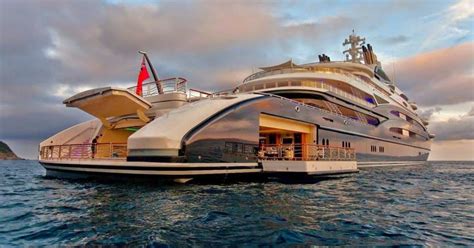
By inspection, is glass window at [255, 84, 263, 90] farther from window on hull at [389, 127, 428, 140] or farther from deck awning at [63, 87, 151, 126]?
window on hull at [389, 127, 428, 140]

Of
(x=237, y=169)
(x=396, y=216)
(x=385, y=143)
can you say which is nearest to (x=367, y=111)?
(x=385, y=143)

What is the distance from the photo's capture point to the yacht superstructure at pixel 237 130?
13.7m

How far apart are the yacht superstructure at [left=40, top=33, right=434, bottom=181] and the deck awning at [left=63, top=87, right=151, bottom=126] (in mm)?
56

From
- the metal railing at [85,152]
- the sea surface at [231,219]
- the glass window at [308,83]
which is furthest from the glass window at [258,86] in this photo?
the sea surface at [231,219]

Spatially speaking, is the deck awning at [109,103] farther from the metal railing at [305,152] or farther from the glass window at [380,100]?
the glass window at [380,100]

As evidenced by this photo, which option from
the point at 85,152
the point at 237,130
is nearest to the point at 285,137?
the point at 237,130

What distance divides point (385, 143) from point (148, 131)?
2766 centimetres

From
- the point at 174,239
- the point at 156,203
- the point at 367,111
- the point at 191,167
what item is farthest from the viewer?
the point at 367,111

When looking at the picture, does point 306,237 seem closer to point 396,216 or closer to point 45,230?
point 396,216

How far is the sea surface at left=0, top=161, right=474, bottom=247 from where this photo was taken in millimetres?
5711

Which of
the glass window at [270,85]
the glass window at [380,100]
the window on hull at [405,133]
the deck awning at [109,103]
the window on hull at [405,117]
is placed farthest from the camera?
the window on hull at [405,117]

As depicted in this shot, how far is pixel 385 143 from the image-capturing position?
3403 cm

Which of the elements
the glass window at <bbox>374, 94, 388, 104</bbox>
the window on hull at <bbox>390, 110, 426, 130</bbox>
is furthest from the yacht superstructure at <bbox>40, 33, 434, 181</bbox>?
the window on hull at <bbox>390, 110, 426, 130</bbox>

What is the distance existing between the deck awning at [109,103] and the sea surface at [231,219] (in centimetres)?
740
